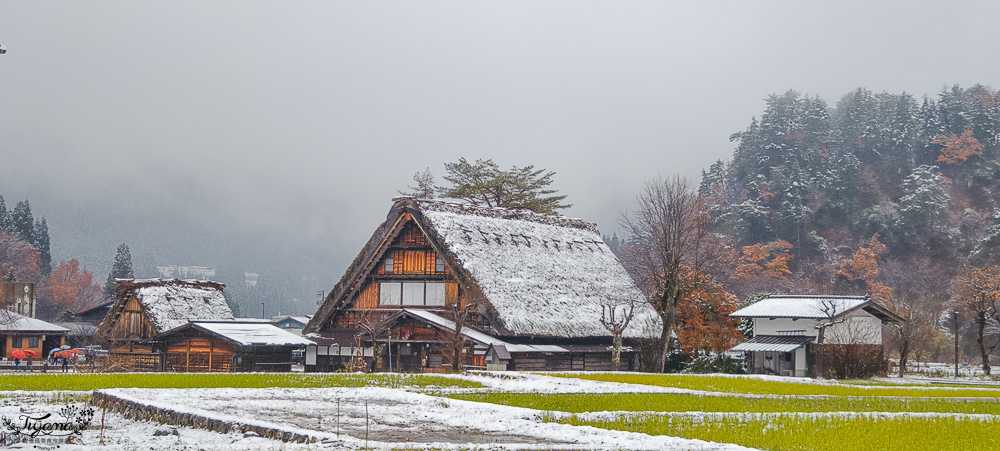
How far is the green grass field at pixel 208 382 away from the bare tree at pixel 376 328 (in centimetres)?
1071

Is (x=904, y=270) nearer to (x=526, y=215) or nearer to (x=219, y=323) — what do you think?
(x=526, y=215)

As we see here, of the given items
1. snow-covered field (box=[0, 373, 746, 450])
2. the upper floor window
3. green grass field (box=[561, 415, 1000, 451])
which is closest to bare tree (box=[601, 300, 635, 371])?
the upper floor window

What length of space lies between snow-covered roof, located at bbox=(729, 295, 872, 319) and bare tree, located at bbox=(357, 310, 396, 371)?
679 inches

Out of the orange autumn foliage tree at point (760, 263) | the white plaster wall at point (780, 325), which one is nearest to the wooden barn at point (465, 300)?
the white plaster wall at point (780, 325)

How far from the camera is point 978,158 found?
10638 cm

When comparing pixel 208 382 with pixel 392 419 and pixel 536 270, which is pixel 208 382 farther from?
pixel 536 270

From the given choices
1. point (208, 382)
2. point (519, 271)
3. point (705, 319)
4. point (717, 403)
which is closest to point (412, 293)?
point (519, 271)

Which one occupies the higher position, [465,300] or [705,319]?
[465,300]

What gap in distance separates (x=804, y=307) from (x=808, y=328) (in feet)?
4.27

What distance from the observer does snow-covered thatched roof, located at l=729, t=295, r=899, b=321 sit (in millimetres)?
44438

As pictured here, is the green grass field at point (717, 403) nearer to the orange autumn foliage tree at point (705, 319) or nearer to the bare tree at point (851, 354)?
the bare tree at point (851, 354)

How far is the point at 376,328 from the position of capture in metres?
41.7

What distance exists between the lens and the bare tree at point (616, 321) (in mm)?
41906

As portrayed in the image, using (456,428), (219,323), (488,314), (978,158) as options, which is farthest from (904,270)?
(456,428)
